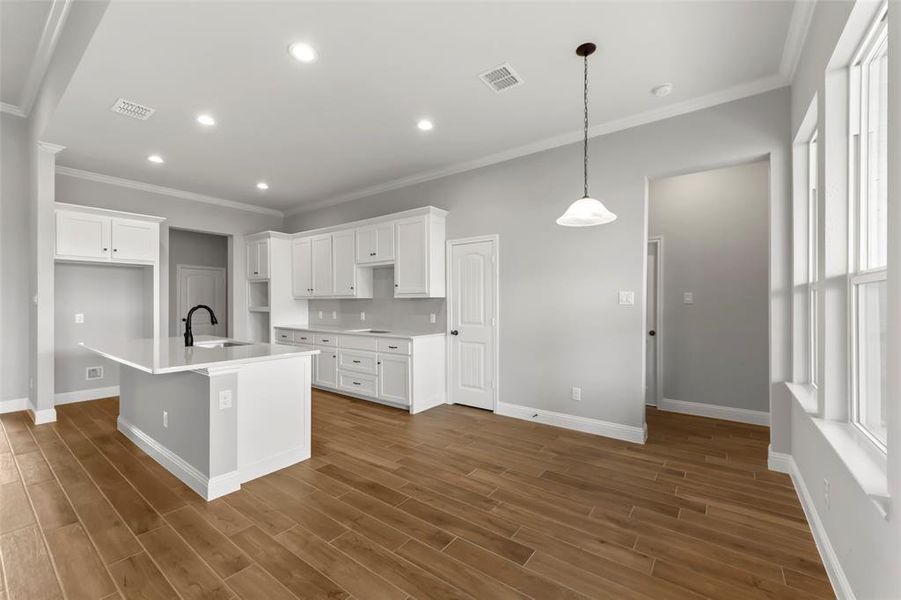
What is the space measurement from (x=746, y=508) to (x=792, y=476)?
0.71 metres

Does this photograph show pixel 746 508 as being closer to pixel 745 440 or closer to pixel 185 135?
pixel 745 440

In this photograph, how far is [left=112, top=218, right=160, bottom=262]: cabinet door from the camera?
4711 mm

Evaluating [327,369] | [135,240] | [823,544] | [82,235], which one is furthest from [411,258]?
[823,544]

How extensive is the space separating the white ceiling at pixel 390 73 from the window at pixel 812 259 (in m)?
0.69

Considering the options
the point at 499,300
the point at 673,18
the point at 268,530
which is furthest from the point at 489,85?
the point at 268,530

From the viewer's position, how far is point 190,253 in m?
7.24

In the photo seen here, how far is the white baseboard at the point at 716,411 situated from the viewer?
404 cm

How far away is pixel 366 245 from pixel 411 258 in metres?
0.85

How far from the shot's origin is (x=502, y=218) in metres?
4.42

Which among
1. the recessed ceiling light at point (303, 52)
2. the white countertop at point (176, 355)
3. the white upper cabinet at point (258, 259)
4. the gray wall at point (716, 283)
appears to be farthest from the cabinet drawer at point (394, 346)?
the gray wall at point (716, 283)

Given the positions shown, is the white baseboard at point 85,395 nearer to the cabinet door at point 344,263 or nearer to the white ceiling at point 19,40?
the cabinet door at point 344,263

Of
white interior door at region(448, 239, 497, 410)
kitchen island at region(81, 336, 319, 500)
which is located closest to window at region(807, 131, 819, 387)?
white interior door at region(448, 239, 497, 410)

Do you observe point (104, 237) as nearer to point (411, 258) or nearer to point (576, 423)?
point (411, 258)

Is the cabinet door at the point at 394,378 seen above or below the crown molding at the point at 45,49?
below
